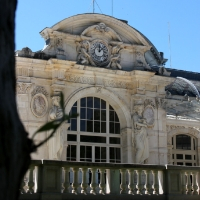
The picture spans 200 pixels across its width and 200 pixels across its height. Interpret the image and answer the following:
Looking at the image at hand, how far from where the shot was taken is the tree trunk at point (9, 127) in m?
2.50

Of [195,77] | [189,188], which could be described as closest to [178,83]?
[195,77]

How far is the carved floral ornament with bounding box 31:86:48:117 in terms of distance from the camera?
18.0 metres

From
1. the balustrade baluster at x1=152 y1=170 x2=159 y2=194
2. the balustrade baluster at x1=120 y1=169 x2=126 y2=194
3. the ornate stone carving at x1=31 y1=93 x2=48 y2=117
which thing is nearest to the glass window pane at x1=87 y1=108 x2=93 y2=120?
the ornate stone carving at x1=31 y1=93 x2=48 y2=117

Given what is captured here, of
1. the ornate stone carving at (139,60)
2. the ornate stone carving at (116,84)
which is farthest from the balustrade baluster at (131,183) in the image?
the ornate stone carving at (139,60)

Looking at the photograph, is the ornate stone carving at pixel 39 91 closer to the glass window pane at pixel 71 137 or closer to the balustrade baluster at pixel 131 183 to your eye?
the glass window pane at pixel 71 137

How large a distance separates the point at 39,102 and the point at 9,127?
1569cm

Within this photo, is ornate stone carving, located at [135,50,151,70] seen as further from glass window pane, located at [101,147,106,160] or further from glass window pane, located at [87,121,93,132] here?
glass window pane, located at [101,147,106,160]

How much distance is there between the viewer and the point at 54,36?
733 inches

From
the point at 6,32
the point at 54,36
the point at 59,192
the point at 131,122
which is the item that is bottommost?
the point at 59,192

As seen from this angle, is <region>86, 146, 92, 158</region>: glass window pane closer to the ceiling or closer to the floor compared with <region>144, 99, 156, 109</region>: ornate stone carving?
closer to the floor

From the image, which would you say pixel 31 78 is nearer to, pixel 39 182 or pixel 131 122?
pixel 131 122

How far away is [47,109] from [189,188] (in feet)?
28.8

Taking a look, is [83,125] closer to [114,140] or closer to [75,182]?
[114,140]

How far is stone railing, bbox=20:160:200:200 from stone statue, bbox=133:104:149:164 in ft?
25.9
